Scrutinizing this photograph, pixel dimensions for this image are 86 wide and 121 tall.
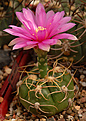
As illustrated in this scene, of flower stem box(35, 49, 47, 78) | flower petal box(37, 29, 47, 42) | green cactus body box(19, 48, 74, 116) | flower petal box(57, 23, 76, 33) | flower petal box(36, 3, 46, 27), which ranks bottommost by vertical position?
green cactus body box(19, 48, 74, 116)

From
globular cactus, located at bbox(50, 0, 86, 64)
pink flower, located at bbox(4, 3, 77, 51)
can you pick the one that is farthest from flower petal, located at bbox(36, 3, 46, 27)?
globular cactus, located at bbox(50, 0, 86, 64)

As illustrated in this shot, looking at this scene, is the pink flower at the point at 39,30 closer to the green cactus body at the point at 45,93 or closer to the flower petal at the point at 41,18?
the flower petal at the point at 41,18

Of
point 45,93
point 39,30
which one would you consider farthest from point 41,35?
point 45,93

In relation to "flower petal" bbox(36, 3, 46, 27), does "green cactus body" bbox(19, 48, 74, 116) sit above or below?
below

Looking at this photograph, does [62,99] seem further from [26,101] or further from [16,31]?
[16,31]

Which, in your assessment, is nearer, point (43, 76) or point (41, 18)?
point (41, 18)

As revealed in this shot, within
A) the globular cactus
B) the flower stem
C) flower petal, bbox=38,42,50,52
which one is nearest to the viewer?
flower petal, bbox=38,42,50,52

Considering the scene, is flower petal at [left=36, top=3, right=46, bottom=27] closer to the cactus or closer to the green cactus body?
the cactus

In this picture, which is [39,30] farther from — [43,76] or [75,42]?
[75,42]
